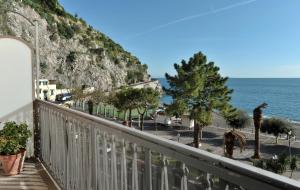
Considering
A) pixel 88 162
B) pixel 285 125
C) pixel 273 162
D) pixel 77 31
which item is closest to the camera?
pixel 88 162

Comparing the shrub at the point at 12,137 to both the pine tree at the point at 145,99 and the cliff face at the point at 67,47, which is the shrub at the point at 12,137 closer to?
the pine tree at the point at 145,99

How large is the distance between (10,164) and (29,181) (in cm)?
32

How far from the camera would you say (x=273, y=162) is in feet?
69.3

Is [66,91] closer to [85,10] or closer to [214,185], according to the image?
[85,10]

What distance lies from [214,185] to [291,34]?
458ft

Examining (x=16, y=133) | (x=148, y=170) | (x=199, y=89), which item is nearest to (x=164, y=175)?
(x=148, y=170)

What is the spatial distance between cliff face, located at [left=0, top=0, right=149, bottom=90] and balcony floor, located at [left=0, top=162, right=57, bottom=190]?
49.6 m

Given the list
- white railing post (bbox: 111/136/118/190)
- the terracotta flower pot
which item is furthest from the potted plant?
white railing post (bbox: 111/136/118/190)

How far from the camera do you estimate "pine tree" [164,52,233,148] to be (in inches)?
1494

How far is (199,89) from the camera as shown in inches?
1500

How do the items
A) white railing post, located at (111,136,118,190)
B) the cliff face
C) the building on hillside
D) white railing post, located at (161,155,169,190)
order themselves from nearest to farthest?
white railing post, located at (161,155,169,190) → white railing post, located at (111,136,118,190) → the building on hillside → the cliff face

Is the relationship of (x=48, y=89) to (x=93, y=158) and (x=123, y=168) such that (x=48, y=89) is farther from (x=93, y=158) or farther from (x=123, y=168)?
(x=123, y=168)

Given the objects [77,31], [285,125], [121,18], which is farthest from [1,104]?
[121,18]

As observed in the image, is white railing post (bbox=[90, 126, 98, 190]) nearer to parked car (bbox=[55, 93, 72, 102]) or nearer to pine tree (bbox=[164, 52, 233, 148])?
pine tree (bbox=[164, 52, 233, 148])
